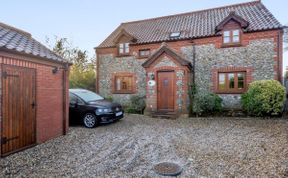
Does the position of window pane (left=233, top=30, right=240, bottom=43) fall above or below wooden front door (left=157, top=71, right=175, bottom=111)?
above

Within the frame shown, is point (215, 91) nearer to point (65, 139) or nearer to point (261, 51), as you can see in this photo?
point (261, 51)

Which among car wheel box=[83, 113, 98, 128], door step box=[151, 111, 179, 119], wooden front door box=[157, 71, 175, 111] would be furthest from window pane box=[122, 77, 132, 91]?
car wheel box=[83, 113, 98, 128]

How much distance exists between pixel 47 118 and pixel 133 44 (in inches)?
411

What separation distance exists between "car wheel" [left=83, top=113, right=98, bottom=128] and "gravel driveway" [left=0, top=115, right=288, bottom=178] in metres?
0.94

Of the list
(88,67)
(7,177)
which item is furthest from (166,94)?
(88,67)

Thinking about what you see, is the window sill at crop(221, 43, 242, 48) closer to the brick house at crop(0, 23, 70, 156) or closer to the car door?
the car door

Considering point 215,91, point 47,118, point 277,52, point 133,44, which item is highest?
point 133,44

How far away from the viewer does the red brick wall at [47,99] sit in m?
5.97

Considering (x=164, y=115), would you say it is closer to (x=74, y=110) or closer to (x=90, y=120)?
(x=90, y=120)

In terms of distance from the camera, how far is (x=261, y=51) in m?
11.9

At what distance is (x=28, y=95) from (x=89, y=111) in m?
3.25

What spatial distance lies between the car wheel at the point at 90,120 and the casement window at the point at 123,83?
22.8 ft

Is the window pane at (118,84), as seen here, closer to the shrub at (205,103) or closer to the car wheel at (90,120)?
the shrub at (205,103)

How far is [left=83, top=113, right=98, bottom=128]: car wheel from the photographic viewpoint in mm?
8549
